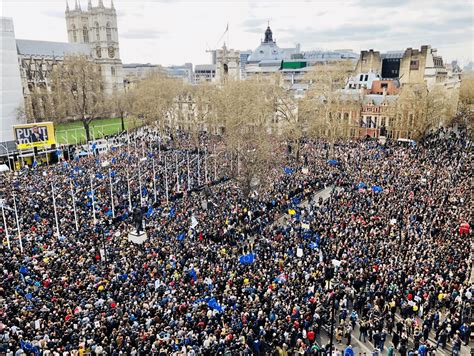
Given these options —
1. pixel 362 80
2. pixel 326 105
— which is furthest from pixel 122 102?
pixel 362 80

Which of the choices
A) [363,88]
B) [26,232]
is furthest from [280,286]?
[363,88]

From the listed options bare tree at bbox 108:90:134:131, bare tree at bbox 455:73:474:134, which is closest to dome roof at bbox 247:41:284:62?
bare tree at bbox 455:73:474:134

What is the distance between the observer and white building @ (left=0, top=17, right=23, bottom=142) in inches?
2012

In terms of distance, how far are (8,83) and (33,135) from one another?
1663 cm

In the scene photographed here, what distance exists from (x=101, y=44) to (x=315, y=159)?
3288 inches

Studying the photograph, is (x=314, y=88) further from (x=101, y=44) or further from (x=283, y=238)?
(x=101, y=44)

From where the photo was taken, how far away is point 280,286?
17156 millimetres

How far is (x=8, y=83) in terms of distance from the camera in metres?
53.0

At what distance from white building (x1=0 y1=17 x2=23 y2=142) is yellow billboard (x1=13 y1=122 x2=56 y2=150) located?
14039 millimetres

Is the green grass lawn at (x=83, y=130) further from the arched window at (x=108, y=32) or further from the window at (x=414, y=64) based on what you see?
the window at (x=414, y=64)

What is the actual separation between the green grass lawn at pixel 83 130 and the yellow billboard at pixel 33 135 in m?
20.5

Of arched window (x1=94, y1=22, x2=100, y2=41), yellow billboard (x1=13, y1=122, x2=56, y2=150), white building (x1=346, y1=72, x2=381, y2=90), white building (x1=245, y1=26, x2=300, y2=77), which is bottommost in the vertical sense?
yellow billboard (x1=13, y1=122, x2=56, y2=150)

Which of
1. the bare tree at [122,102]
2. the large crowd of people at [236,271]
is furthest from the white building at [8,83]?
the large crowd of people at [236,271]

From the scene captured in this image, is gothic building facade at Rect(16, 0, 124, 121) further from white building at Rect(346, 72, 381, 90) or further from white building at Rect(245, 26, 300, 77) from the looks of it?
white building at Rect(346, 72, 381, 90)
